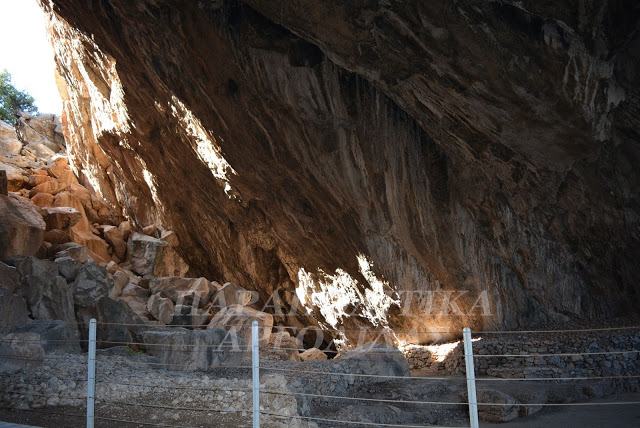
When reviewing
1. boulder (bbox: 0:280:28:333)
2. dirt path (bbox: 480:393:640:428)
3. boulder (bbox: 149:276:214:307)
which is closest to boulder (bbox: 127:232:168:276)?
boulder (bbox: 149:276:214:307)

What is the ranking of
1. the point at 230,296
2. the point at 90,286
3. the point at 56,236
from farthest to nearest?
the point at 56,236 < the point at 230,296 < the point at 90,286

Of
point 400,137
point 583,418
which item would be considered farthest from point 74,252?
point 583,418

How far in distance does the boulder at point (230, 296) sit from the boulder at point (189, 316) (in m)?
1.35

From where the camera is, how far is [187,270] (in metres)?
22.2

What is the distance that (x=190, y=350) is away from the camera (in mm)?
9906

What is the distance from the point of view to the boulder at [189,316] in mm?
14867

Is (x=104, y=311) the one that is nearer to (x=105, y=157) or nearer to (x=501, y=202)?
(x=501, y=202)

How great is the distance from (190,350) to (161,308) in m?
5.89

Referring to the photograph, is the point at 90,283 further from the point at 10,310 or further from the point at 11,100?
the point at 11,100

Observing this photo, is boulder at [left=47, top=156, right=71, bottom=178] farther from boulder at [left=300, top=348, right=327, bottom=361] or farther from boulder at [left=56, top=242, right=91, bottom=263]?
boulder at [left=300, top=348, right=327, bottom=361]

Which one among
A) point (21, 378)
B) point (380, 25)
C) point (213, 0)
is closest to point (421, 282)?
point (380, 25)

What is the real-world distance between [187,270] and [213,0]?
13548 millimetres

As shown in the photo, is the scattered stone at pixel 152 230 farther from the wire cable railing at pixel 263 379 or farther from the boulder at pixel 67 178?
the wire cable railing at pixel 263 379

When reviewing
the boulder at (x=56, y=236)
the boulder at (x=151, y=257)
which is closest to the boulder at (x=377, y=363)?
the boulder at (x=151, y=257)
